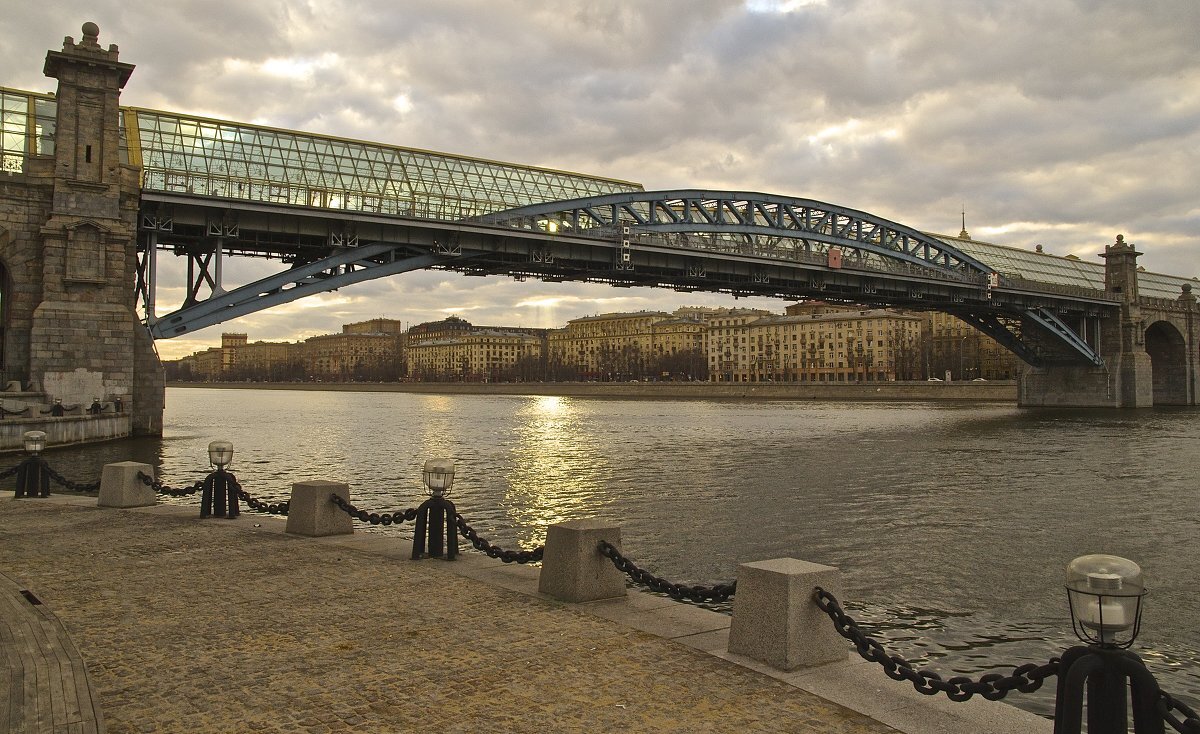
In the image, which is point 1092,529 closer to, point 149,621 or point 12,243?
point 149,621

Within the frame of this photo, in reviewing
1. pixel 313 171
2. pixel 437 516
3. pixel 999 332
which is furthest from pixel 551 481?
pixel 999 332

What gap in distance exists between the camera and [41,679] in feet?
19.7

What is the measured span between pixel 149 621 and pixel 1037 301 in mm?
74732

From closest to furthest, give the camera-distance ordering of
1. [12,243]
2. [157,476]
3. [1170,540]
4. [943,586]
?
[943,586] < [1170,540] < [157,476] < [12,243]

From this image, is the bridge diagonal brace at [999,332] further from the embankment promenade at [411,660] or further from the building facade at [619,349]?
the building facade at [619,349]

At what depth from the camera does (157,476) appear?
24.6 m

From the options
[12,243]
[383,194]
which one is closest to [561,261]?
[383,194]

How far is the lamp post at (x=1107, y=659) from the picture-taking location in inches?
162

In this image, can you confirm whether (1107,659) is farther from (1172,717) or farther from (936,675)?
(936,675)

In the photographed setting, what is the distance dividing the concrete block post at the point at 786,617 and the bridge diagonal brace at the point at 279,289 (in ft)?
108

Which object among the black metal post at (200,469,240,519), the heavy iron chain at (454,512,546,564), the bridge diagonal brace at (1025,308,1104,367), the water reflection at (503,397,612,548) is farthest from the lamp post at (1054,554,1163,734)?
the bridge diagonal brace at (1025,308,1104,367)

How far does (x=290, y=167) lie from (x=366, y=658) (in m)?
36.2

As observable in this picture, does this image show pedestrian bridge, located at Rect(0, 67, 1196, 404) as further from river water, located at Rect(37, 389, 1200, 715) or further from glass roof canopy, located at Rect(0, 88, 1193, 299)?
river water, located at Rect(37, 389, 1200, 715)

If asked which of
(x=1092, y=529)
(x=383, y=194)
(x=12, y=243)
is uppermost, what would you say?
(x=383, y=194)
